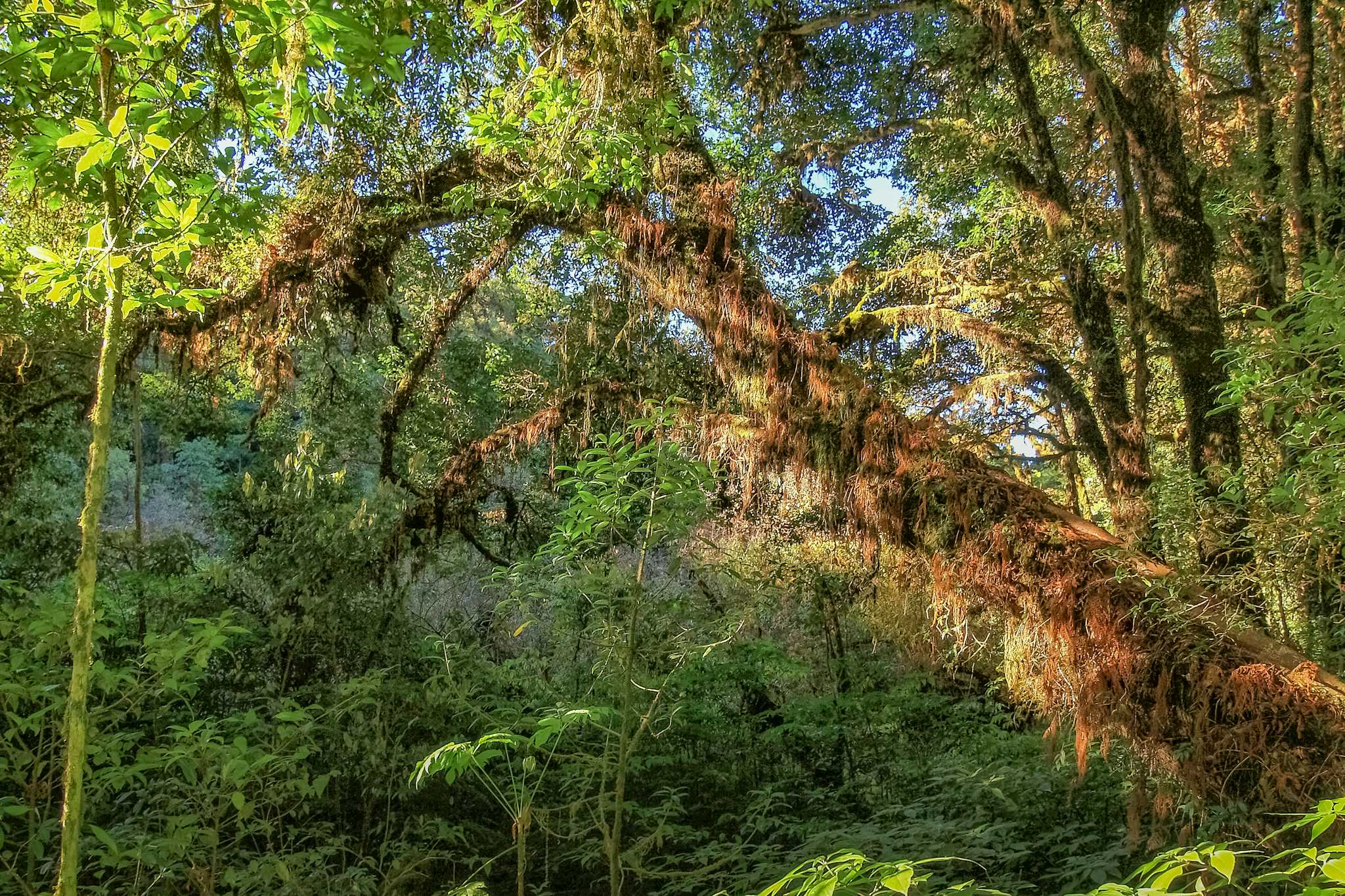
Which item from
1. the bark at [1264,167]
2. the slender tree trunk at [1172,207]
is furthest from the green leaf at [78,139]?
the bark at [1264,167]

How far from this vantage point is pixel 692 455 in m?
4.28

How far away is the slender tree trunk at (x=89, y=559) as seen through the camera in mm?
1563

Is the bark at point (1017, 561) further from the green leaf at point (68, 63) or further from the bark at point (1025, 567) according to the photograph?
the green leaf at point (68, 63)

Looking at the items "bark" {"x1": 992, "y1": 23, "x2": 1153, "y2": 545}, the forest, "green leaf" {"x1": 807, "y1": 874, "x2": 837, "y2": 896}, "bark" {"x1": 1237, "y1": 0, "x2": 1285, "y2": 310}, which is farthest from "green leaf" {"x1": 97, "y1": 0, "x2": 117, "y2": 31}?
"bark" {"x1": 1237, "y1": 0, "x2": 1285, "y2": 310}

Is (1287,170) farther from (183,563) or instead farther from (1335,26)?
(183,563)

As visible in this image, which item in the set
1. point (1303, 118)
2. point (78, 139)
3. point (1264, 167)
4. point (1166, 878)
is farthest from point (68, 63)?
point (1264, 167)

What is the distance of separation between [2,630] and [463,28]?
13.3 feet

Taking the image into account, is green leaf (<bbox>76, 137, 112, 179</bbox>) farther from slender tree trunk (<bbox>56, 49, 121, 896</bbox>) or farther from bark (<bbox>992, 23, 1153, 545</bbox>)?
bark (<bbox>992, 23, 1153, 545</bbox>)

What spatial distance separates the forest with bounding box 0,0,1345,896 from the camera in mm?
2543

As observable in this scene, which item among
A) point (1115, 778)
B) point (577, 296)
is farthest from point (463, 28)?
point (1115, 778)

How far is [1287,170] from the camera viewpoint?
19.8 ft

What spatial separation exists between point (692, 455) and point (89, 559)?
297 cm

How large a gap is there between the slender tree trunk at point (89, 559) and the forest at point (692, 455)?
0.01 m

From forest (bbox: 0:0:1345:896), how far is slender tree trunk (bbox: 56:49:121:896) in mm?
13
